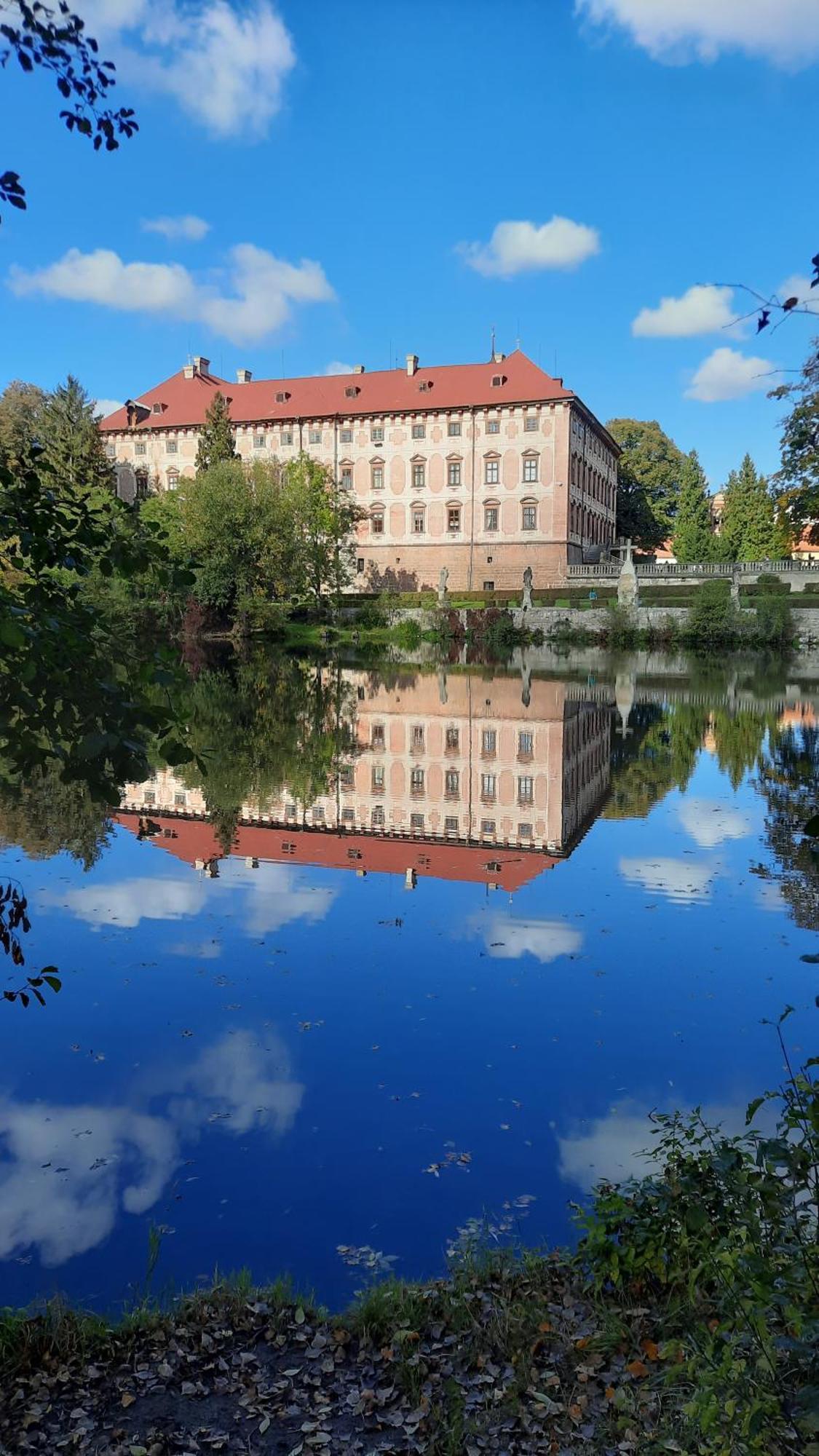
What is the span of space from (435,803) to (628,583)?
128 feet

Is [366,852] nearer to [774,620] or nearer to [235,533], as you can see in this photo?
[235,533]

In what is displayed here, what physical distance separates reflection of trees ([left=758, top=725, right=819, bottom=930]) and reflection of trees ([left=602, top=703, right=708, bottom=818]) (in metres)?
1.30

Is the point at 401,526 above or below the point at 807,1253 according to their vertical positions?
above

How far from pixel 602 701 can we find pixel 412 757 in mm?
9514

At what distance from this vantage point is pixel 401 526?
59062 mm

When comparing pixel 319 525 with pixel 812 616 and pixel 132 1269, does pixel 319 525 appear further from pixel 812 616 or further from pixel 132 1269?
pixel 132 1269

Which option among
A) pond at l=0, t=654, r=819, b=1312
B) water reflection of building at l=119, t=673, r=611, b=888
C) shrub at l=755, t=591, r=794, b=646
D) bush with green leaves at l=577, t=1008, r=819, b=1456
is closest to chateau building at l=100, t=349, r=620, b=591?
shrub at l=755, t=591, r=794, b=646

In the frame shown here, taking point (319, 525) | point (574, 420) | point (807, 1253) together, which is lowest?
point (807, 1253)

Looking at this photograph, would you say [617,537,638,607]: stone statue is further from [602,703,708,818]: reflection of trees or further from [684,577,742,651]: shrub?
[602,703,708,818]: reflection of trees

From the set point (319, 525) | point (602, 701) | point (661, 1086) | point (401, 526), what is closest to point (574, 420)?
point (401, 526)

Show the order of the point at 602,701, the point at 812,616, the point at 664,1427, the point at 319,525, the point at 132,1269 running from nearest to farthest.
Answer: the point at 664,1427 → the point at 132,1269 → the point at 602,701 → the point at 812,616 → the point at 319,525

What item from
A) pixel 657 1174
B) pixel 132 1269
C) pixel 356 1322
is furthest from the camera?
pixel 657 1174

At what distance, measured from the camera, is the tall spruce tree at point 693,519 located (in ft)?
216

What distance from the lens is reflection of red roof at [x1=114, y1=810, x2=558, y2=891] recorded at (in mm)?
9891
